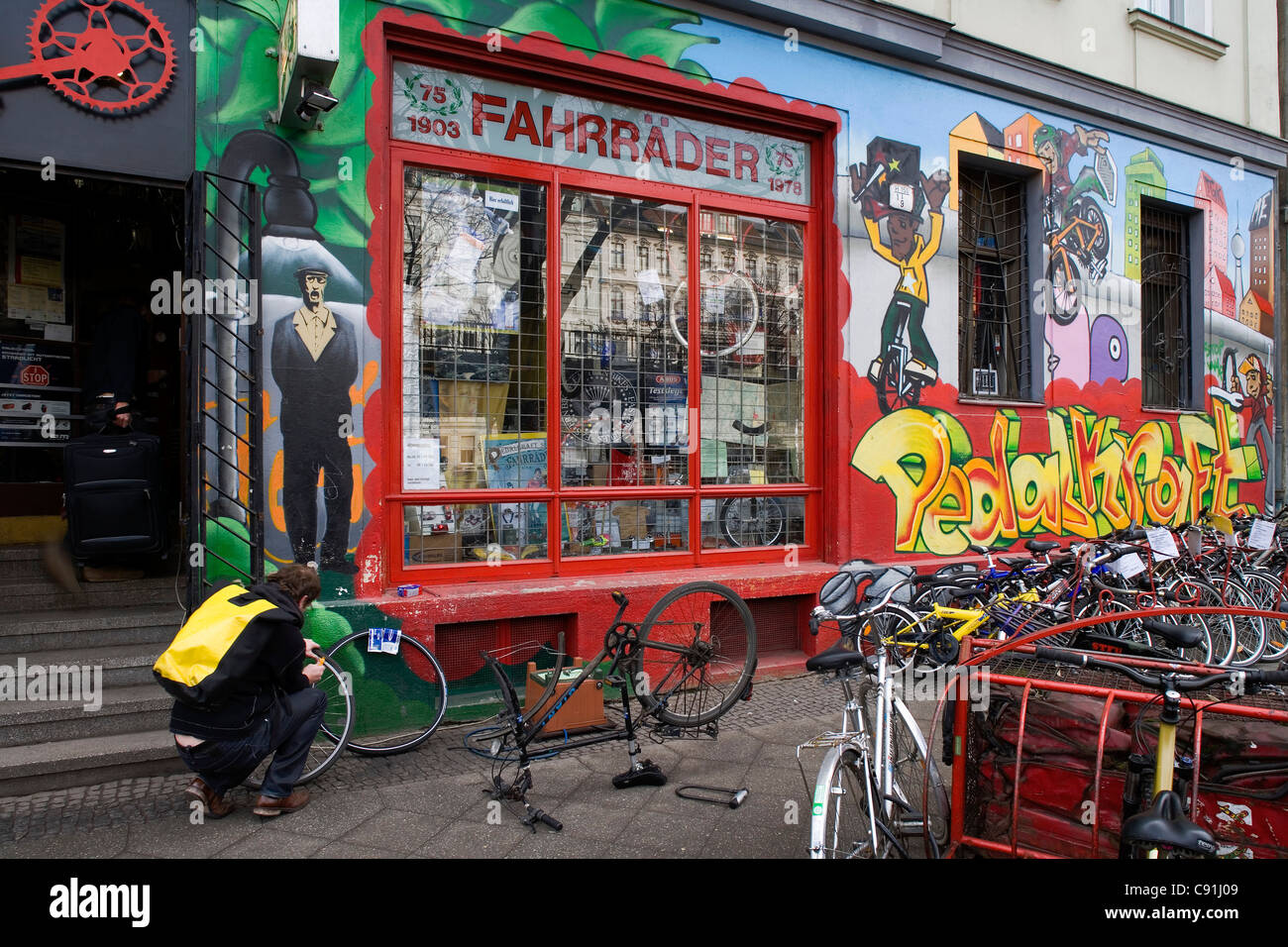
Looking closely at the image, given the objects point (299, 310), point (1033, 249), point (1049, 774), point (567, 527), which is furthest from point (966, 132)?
point (1049, 774)

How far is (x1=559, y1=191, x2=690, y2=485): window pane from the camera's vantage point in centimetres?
668

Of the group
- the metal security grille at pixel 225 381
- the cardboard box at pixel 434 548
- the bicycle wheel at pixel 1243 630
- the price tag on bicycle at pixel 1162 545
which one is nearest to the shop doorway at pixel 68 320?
the metal security grille at pixel 225 381

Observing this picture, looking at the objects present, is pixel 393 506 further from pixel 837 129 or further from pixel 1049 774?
pixel 837 129

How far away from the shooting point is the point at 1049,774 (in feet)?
10.2

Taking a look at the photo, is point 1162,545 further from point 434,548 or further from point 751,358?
point 434,548

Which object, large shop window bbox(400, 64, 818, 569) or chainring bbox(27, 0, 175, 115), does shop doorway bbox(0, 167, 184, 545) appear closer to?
chainring bbox(27, 0, 175, 115)

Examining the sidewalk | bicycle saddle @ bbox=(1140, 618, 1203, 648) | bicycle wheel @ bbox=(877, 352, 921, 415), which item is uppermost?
bicycle wheel @ bbox=(877, 352, 921, 415)

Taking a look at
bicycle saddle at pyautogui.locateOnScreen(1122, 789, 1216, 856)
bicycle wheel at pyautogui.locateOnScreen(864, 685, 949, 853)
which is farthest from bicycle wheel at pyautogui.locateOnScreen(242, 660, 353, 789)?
bicycle saddle at pyautogui.locateOnScreen(1122, 789, 1216, 856)

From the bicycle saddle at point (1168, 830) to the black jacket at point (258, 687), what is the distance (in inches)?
140

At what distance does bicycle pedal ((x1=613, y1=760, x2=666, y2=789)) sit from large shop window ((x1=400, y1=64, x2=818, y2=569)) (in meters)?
2.11

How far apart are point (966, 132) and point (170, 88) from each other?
674 centimetres

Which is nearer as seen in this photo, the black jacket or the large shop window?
the black jacket

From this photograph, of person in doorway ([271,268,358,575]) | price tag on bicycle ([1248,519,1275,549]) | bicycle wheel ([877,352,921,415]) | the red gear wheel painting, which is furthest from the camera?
price tag on bicycle ([1248,519,1275,549])

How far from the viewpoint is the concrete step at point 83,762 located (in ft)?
14.5
